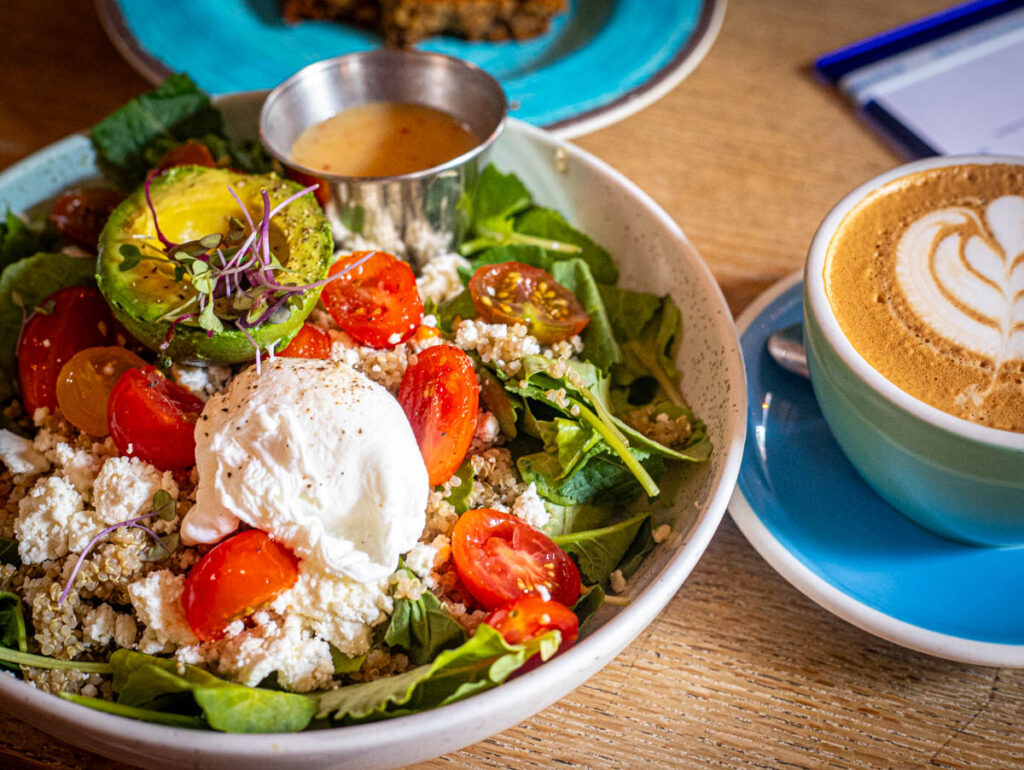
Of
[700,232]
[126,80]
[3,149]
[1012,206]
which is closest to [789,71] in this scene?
[700,232]

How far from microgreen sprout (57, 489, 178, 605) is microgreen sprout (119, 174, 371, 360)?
252mm

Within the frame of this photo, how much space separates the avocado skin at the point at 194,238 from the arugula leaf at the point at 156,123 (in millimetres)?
368

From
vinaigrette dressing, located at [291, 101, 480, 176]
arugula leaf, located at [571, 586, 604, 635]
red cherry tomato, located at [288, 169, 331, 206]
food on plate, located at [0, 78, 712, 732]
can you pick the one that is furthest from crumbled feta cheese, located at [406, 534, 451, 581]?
vinaigrette dressing, located at [291, 101, 480, 176]

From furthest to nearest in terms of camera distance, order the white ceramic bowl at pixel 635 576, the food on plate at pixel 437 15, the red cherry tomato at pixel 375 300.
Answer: the food on plate at pixel 437 15 < the red cherry tomato at pixel 375 300 < the white ceramic bowl at pixel 635 576

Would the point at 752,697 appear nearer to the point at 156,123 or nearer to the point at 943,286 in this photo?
the point at 943,286

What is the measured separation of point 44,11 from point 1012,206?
2791 millimetres

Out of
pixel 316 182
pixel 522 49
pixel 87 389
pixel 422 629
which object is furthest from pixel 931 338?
pixel 522 49

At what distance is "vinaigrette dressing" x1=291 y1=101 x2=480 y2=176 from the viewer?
6.04ft

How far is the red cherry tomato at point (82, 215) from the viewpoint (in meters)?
1.76

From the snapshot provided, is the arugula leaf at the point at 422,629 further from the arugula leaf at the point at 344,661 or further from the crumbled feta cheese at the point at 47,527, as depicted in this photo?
the crumbled feta cheese at the point at 47,527

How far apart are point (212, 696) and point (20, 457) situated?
63 centimetres

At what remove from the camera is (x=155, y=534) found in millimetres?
1272

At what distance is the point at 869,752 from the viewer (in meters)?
1.26

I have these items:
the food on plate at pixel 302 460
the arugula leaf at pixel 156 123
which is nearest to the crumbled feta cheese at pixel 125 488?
the food on plate at pixel 302 460
